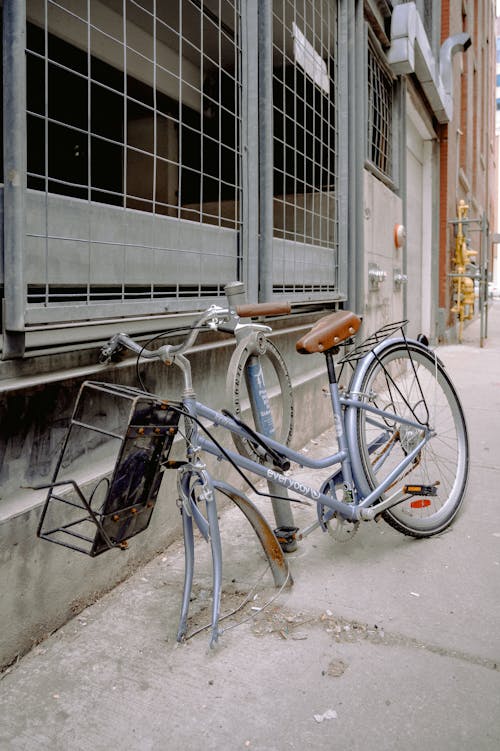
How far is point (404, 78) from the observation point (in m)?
8.24

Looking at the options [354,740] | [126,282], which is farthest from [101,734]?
[126,282]

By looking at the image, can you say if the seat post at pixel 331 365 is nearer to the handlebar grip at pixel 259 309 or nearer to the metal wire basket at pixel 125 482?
the handlebar grip at pixel 259 309

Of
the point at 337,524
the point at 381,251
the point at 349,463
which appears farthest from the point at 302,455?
the point at 381,251

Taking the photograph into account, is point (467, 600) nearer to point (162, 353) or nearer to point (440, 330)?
point (162, 353)

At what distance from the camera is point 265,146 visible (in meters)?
4.16

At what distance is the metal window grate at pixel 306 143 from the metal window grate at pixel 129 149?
504 millimetres

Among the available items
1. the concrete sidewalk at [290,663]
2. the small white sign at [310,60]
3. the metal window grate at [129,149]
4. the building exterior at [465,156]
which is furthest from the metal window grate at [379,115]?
the concrete sidewalk at [290,663]

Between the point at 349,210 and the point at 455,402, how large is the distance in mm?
2891

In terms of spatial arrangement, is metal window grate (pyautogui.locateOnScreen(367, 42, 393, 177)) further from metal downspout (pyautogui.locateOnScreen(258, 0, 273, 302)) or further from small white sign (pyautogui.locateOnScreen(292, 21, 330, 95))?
metal downspout (pyautogui.locateOnScreen(258, 0, 273, 302))

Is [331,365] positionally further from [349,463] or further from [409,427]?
[409,427]

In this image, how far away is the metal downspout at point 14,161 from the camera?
2.18m

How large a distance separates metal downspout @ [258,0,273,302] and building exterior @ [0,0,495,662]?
1 centimetres

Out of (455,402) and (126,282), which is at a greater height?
(126,282)

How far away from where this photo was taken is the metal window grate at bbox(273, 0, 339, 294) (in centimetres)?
480
